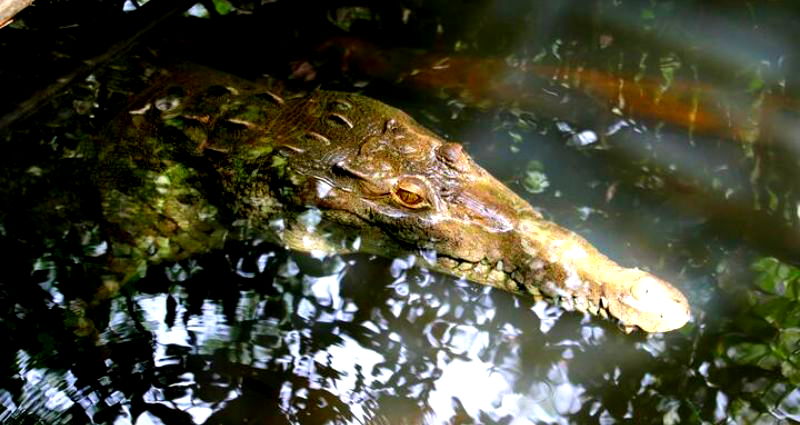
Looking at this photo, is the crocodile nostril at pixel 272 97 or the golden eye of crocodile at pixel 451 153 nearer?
the golden eye of crocodile at pixel 451 153

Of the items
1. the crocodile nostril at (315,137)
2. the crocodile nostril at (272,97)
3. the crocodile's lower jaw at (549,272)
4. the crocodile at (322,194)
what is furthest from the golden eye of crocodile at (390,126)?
the crocodile nostril at (272,97)

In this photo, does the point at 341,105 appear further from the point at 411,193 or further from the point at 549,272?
the point at 549,272

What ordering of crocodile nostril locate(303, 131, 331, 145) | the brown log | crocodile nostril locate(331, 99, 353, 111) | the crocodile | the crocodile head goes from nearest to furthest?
the brown log, the crocodile head, the crocodile, crocodile nostril locate(303, 131, 331, 145), crocodile nostril locate(331, 99, 353, 111)

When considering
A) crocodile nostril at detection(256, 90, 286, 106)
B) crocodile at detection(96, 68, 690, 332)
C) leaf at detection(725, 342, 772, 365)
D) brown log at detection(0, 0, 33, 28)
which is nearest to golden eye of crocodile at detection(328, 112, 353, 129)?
crocodile at detection(96, 68, 690, 332)

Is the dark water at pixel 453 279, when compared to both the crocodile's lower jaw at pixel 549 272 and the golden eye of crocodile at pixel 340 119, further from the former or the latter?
the golden eye of crocodile at pixel 340 119

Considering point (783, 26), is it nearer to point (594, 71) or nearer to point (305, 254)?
point (594, 71)

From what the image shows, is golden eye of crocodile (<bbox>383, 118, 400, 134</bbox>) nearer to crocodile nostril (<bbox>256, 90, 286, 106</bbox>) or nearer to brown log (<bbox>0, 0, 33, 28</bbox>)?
crocodile nostril (<bbox>256, 90, 286, 106</bbox>)

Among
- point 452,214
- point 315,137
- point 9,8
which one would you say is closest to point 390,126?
point 315,137

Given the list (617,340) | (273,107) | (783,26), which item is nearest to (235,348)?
(273,107)
